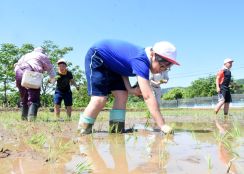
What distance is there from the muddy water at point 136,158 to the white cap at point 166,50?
954mm

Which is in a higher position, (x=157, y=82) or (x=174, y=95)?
(x=174, y=95)

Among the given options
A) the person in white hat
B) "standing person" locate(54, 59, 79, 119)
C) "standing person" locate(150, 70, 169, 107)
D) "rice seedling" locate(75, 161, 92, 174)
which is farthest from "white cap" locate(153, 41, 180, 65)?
the person in white hat

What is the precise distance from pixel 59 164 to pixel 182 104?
273ft

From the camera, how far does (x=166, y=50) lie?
14.9 feet

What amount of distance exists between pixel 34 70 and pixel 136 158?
503 cm

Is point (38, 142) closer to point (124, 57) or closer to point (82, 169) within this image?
point (82, 169)

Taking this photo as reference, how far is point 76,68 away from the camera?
4284cm

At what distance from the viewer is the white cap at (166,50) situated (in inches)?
179

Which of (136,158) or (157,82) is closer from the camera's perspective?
(136,158)

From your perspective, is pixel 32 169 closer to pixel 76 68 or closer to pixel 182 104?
pixel 76 68

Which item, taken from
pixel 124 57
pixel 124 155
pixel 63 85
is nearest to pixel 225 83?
pixel 63 85

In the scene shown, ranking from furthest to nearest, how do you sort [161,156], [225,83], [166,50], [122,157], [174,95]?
[174,95], [225,83], [166,50], [122,157], [161,156]

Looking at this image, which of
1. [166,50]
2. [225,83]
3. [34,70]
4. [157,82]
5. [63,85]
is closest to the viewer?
[166,50]

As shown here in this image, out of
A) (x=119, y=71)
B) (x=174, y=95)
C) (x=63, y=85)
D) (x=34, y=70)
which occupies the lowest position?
(x=119, y=71)
